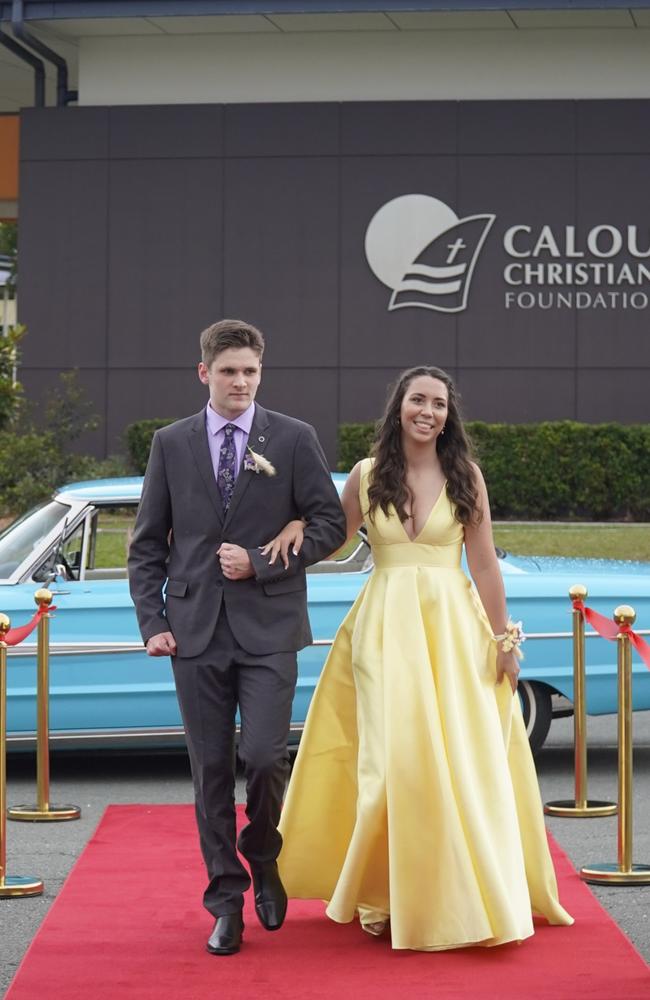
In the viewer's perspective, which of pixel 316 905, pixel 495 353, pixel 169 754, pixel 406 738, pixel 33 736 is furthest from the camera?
pixel 495 353

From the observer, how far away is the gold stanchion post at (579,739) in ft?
25.3

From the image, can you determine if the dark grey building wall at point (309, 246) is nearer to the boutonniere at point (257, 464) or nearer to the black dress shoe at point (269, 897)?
the boutonniere at point (257, 464)

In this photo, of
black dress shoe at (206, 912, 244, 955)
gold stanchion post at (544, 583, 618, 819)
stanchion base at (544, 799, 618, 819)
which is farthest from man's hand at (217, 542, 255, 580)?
stanchion base at (544, 799, 618, 819)

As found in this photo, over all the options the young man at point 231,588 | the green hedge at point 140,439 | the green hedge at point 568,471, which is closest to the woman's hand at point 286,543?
the young man at point 231,588

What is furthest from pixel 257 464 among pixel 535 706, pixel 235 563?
pixel 535 706

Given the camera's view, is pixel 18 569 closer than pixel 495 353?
Yes

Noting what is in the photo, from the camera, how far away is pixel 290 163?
2327cm

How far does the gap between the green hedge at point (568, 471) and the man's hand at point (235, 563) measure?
16131 mm

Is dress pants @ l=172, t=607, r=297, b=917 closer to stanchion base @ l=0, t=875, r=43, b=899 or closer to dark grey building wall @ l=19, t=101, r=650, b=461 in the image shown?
stanchion base @ l=0, t=875, r=43, b=899

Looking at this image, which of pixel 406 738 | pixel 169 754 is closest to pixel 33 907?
pixel 406 738

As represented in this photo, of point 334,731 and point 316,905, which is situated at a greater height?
point 334,731

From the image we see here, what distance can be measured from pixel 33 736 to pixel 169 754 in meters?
1.34

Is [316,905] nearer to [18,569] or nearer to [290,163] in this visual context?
[18,569]

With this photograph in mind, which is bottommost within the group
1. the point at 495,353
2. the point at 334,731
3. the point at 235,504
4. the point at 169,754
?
the point at 169,754
